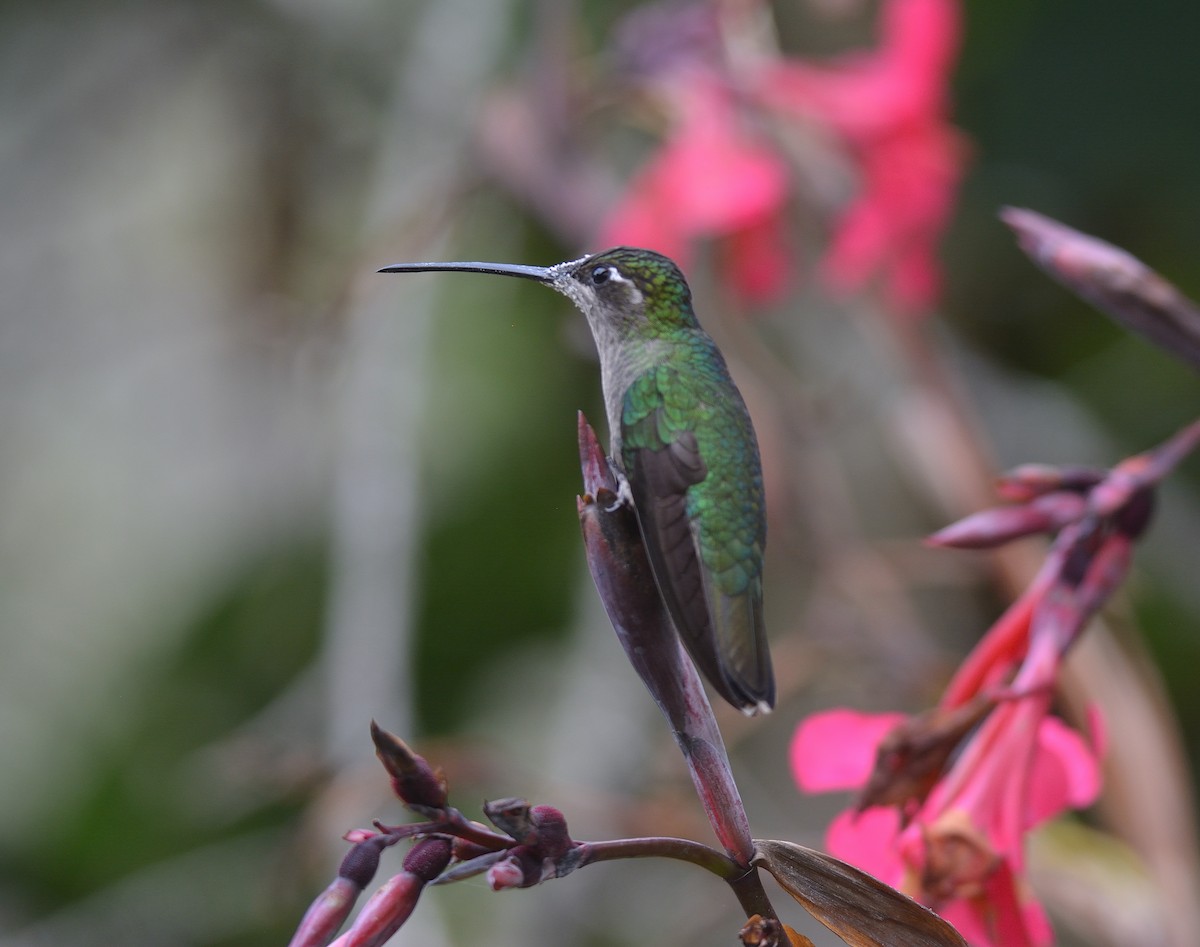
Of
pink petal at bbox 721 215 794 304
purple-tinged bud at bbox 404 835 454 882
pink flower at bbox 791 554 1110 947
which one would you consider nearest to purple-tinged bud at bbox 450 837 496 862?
purple-tinged bud at bbox 404 835 454 882

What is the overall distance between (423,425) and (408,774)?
1.80 meters

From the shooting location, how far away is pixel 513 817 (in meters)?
0.44

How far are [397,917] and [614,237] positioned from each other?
2.96 ft

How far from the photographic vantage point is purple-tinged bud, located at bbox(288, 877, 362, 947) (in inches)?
16.9

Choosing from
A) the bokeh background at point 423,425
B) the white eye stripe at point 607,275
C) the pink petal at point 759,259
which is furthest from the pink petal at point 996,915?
the pink petal at point 759,259

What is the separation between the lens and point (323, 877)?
4.66ft

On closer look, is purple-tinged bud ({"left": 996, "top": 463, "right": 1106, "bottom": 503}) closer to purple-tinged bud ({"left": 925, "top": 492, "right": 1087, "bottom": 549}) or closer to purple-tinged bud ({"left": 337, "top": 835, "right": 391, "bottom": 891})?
purple-tinged bud ({"left": 925, "top": 492, "right": 1087, "bottom": 549})

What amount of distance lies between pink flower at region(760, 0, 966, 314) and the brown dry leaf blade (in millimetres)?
950

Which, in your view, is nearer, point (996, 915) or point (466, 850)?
point (466, 850)

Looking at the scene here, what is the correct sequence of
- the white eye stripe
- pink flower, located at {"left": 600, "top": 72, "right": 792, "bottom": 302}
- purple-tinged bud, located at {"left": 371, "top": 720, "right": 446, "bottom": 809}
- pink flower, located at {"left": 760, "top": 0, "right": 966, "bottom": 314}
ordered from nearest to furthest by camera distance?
purple-tinged bud, located at {"left": 371, "top": 720, "right": 446, "bottom": 809} → the white eye stripe → pink flower, located at {"left": 600, "top": 72, "right": 792, "bottom": 302} → pink flower, located at {"left": 760, "top": 0, "right": 966, "bottom": 314}

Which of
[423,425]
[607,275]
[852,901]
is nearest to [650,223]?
[607,275]

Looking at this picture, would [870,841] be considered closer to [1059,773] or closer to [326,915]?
[1059,773]

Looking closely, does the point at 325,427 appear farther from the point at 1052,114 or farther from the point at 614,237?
the point at 1052,114

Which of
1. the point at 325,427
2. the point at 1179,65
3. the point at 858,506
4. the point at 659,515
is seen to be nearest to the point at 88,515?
the point at 325,427
